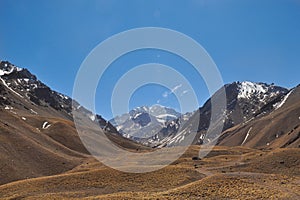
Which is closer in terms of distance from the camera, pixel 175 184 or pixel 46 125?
pixel 175 184

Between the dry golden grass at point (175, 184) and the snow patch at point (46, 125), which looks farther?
the snow patch at point (46, 125)

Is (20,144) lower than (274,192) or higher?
higher

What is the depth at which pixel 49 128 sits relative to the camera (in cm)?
14075

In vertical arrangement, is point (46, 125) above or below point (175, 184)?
above

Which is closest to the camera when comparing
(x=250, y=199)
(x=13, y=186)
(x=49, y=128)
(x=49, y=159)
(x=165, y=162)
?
(x=250, y=199)

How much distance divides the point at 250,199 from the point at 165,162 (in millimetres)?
39401

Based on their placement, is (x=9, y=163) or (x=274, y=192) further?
(x=9, y=163)

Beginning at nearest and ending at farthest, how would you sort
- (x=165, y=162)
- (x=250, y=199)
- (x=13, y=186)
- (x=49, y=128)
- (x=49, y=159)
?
(x=250, y=199) → (x=13, y=186) → (x=165, y=162) → (x=49, y=159) → (x=49, y=128)

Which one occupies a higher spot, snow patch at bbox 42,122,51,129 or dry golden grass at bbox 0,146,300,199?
snow patch at bbox 42,122,51,129

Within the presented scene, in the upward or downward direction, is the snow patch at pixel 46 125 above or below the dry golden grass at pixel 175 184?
above

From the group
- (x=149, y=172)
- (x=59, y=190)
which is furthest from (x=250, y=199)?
(x=59, y=190)

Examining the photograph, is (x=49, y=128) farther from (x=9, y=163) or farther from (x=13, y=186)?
(x=13, y=186)

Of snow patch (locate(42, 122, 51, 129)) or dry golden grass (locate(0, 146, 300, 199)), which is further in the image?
snow patch (locate(42, 122, 51, 129))

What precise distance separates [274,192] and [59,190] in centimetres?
2936
